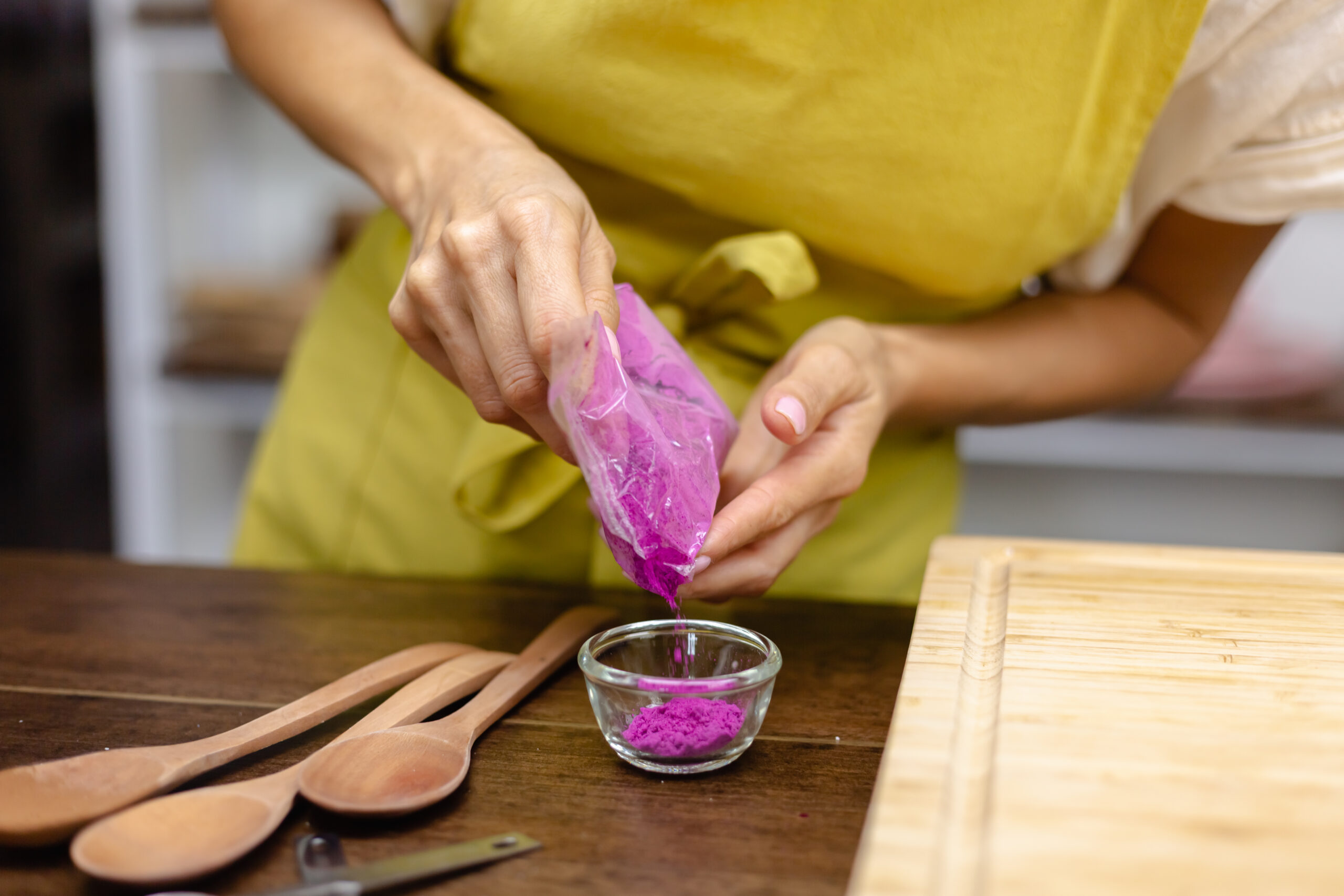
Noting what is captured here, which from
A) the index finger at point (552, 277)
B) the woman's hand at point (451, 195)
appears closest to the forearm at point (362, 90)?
the woman's hand at point (451, 195)

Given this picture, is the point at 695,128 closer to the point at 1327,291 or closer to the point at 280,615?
the point at 280,615

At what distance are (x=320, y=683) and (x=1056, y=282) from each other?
653 mm

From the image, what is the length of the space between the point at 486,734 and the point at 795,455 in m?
0.24

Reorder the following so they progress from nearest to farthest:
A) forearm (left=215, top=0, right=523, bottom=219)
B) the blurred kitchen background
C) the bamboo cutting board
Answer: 1. the bamboo cutting board
2. forearm (left=215, top=0, right=523, bottom=219)
3. the blurred kitchen background

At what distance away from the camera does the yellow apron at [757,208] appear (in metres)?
0.68

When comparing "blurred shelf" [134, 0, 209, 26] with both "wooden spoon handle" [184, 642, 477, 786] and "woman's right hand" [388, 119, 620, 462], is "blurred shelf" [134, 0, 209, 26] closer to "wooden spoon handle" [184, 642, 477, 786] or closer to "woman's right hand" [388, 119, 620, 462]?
"woman's right hand" [388, 119, 620, 462]

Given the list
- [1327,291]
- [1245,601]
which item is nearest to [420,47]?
[1245,601]

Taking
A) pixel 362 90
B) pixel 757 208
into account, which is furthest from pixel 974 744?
pixel 362 90

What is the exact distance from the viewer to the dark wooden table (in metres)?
0.45

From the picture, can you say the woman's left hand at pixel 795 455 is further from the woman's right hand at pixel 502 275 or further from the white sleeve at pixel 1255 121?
→ the white sleeve at pixel 1255 121

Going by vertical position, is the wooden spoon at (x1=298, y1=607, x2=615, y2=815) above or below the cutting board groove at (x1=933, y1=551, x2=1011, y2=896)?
below

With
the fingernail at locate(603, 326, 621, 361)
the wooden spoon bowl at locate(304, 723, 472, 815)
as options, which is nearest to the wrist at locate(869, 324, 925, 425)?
the fingernail at locate(603, 326, 621, 361)

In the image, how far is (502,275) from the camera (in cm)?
57

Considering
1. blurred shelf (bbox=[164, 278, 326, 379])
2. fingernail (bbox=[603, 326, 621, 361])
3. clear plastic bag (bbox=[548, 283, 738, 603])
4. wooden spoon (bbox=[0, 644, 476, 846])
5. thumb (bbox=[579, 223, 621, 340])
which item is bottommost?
blurred shelf (bbox=[164, 278, 326, 379])
